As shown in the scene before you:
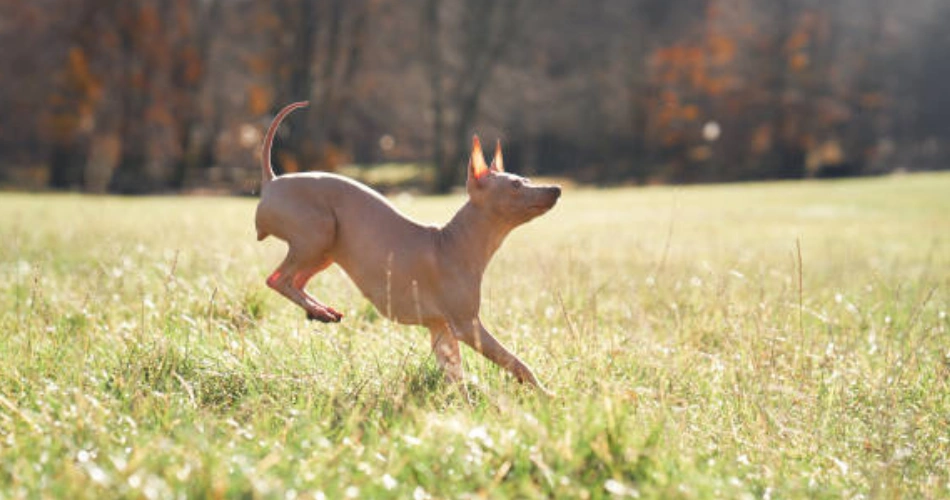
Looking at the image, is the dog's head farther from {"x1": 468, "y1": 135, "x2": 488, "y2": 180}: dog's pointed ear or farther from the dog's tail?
the dog's tail

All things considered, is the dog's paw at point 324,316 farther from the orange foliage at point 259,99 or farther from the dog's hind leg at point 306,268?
the orange foliage at point 259,99

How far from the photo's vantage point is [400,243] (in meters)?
3.36

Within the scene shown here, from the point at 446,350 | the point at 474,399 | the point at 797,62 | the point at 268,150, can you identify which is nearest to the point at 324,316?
the point at 446,350

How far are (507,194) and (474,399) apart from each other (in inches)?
32.2

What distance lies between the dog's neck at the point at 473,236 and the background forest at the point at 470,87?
22.2m

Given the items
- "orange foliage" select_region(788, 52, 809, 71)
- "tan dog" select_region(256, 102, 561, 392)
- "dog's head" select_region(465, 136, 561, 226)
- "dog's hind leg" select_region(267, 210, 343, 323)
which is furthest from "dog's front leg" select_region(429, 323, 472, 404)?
"orange foliage" select_region(788, 52, 809, 71)

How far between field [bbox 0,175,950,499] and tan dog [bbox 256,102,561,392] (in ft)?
0.76

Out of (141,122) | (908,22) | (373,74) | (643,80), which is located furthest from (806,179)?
(141,122)

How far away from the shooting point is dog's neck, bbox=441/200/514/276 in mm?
3398

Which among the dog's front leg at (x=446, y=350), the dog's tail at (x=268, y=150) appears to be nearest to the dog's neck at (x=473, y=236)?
the dog's front leg at (x=446, y=350)

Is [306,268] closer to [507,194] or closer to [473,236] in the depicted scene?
[473,236]

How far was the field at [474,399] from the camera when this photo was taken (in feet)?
8.09

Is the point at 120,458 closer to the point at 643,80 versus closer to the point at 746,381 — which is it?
the point at 746,381

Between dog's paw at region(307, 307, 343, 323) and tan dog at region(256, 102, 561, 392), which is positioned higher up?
tan dog at region(256, 102, 561, 392)
